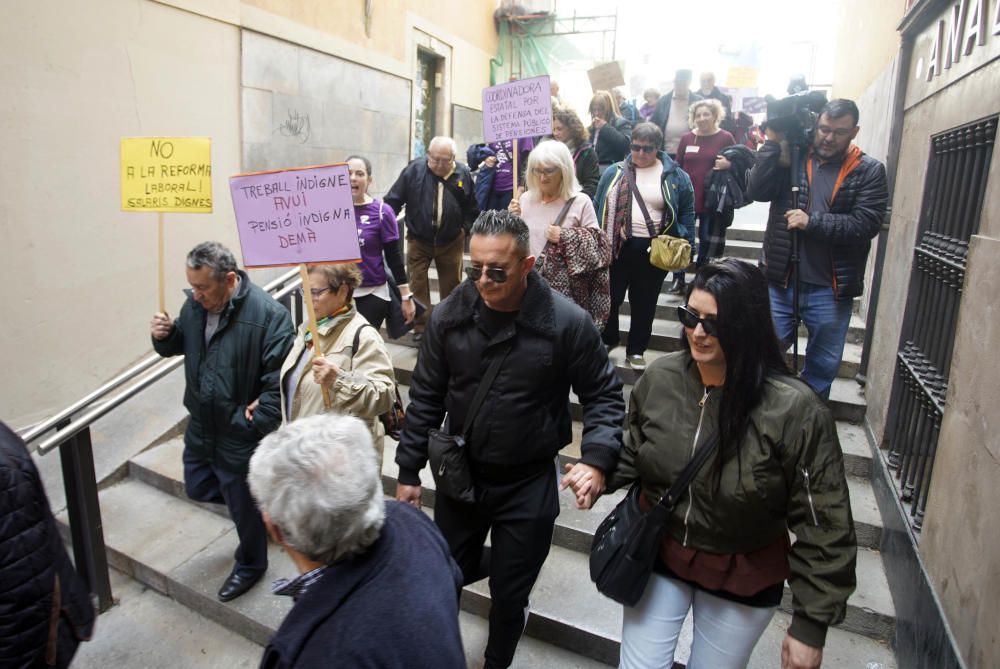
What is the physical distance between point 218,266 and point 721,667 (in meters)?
2.69

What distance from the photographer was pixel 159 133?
5.72m

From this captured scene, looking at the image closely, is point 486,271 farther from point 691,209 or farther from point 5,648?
point 691,209

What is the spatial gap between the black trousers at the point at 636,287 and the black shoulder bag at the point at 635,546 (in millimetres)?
2575

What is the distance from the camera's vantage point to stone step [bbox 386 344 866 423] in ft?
14.1

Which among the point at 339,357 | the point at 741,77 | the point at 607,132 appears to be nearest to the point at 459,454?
the point at 339,357

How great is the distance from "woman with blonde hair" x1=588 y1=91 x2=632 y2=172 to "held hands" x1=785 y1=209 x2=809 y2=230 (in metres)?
2.41

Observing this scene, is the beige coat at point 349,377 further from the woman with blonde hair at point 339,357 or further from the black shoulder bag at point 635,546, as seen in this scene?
the black shoulder bag at point 635,546

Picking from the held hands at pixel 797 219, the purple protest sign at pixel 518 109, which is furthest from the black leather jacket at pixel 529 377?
the purple protest sign at pixel 518 109

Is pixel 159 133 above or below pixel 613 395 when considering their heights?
above

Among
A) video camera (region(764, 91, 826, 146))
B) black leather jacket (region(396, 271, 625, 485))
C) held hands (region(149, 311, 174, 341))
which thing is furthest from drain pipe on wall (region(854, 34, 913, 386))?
held hands (region(149, 311, 174, 341))

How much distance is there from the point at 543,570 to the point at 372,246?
2407mm

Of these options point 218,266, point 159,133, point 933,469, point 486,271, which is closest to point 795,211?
point 933,469

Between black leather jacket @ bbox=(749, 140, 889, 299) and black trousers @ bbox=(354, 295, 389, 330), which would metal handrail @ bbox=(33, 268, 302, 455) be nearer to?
black trousers @ bbox=(354, 295, 389, 330)

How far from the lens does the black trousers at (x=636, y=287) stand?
4.68m
